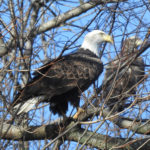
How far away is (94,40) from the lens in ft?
19.1

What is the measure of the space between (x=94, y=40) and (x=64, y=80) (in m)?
1.18

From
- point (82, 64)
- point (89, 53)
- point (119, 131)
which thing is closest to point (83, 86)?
point (82, 64)

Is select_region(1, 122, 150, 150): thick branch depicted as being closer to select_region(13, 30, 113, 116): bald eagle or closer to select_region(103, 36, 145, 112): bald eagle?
select_region(13, 30, 113, 116): bald eagle

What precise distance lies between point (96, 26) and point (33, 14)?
107 cm

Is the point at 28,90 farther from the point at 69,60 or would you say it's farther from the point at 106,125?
the point at 106,125

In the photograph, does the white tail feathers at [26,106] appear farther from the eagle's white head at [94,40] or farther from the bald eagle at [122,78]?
the eagle's white head at [94,40]

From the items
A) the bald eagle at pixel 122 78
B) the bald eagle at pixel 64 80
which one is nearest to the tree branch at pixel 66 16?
the bald eagle at pixel 64 80

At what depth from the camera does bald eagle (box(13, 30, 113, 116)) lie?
4.73m

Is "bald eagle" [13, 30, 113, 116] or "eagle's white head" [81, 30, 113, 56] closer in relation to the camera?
"bald eagle" [13, 30, 113, 116]

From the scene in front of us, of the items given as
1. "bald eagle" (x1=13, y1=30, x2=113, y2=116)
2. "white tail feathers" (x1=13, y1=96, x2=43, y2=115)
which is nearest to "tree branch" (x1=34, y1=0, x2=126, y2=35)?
"bald eagle" (x1=13, y1=30, x2=113, y2=116)

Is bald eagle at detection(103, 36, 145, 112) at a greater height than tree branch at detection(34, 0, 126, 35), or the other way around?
tree branch at detection(34, 0, 126, 35)

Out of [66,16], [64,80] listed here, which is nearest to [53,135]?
[64,80]

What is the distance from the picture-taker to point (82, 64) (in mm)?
5273

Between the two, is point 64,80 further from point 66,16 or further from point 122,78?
point 66,16
